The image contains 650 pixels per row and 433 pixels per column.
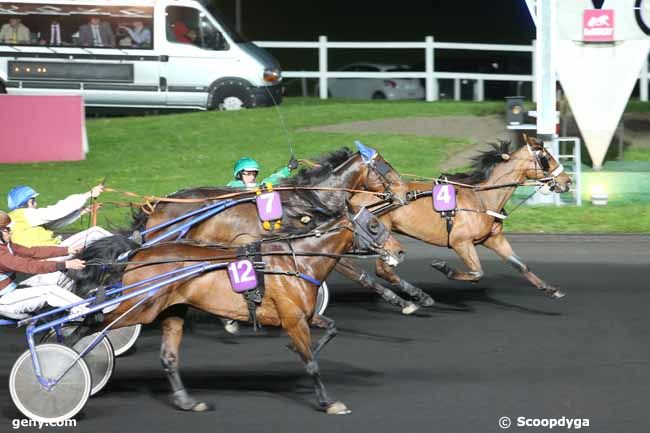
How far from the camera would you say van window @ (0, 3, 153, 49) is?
2327 centimetres

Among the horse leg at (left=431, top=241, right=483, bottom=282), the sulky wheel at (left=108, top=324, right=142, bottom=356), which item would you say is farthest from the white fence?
the sulky wheel at (left=108, top=324, right=142, bottom=356)

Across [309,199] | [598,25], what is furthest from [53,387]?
[598,25]

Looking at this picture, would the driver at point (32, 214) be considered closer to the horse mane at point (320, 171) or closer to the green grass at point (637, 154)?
the horse mane at point (320, 171)

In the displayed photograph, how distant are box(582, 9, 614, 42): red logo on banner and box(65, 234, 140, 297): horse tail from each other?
12335mm

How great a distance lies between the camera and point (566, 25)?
18625 mm

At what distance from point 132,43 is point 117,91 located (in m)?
1.11

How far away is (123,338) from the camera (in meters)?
9.51

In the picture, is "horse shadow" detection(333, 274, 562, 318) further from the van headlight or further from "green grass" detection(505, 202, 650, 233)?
the van headlight

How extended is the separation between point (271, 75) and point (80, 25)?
13.3 ft

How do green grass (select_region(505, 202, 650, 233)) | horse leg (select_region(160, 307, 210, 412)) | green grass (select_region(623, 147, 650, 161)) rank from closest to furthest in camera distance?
1. horse leg (select_region(160, 307, 210, 412))
2. green grass (select_region(505, 202, 650, 233))
3. green grass (select_region(623, 147, 650, 161))

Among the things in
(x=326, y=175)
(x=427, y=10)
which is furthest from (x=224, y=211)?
(x=427, y=10)

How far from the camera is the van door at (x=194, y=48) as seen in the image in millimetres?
23312

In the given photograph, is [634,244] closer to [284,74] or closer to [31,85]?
[284,74]

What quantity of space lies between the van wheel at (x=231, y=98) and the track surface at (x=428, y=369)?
12054 millimetres
